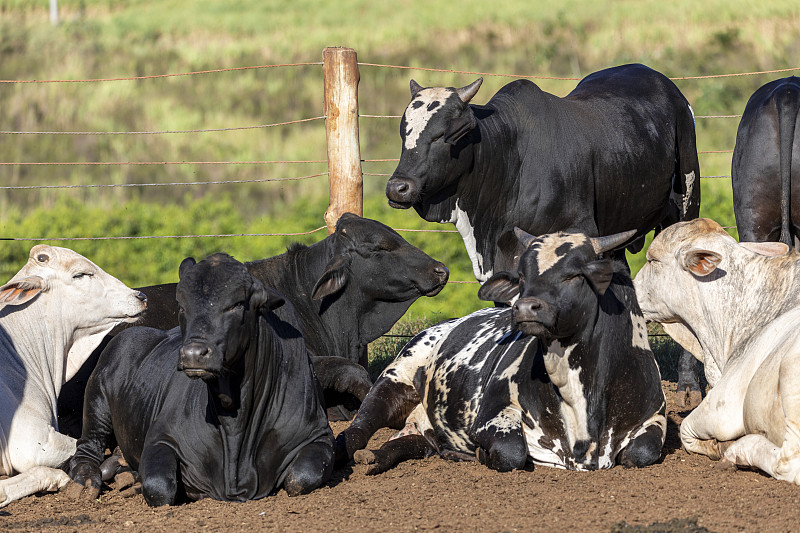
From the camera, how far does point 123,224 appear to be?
17.2 meters

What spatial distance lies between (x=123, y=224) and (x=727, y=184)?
9.84 metres

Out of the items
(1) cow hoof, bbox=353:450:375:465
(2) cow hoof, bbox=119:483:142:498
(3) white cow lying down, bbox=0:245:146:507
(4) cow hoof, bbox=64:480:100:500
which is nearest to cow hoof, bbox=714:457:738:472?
(1) cow hoof, bbox=353:450:375:465

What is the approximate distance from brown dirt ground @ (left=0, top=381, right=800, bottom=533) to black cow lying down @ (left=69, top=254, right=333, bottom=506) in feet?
0.46

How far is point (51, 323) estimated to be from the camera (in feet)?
23.2

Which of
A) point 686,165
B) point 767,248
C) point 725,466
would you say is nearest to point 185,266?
point 725,466

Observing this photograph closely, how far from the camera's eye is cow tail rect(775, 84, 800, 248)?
297 inches

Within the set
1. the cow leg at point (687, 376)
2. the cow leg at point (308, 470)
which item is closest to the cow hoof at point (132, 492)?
the cow leg at point (308, 470)

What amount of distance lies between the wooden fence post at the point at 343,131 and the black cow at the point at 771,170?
2.98 meters

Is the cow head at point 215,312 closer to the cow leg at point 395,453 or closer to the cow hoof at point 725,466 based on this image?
the cow leg at point 395,453

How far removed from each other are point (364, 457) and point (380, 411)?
2.40 feet

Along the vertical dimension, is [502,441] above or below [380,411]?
above

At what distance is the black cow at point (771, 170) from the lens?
756 centimetres

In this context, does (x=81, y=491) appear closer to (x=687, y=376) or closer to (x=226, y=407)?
(x=226, y=407)

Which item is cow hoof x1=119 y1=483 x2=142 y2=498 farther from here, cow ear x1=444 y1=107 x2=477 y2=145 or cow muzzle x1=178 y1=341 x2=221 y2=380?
cow ear x1=444 y1=107 x2=477 y2=145
